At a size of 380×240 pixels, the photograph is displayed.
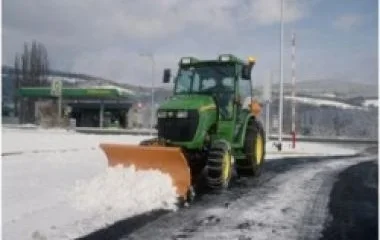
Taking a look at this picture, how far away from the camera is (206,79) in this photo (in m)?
11.1

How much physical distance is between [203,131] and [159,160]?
4.24 feet

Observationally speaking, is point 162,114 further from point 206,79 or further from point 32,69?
point 32,69

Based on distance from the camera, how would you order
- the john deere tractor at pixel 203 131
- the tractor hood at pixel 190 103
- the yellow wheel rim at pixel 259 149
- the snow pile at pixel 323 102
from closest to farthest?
the john deere tractor at pixel 203 131 < the tractor hood at pixel 190 103 < the yellow wheel rim at pixel 259 149 < the snow pile at pixel 323 102

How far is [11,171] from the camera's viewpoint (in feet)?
38.1

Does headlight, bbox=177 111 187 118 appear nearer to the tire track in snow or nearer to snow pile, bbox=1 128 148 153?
the tire track in snow

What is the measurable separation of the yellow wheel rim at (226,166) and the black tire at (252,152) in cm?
171

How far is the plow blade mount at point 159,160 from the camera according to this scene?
29.4 ft

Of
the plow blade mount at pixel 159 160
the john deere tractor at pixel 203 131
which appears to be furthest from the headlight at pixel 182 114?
the plow blade mount at pixel 159 160

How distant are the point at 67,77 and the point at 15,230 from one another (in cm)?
8160

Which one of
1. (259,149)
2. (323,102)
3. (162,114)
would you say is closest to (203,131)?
(162,114)

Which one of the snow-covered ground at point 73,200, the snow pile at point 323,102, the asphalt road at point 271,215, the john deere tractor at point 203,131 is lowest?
the asphalt road at point 271,215

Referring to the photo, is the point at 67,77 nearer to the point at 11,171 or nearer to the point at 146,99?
the point at 146,99

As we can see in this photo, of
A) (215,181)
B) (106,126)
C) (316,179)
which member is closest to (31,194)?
(215,181)

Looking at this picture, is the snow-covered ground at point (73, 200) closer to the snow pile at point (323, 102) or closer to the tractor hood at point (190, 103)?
the tractor hood at point (190, 103)
